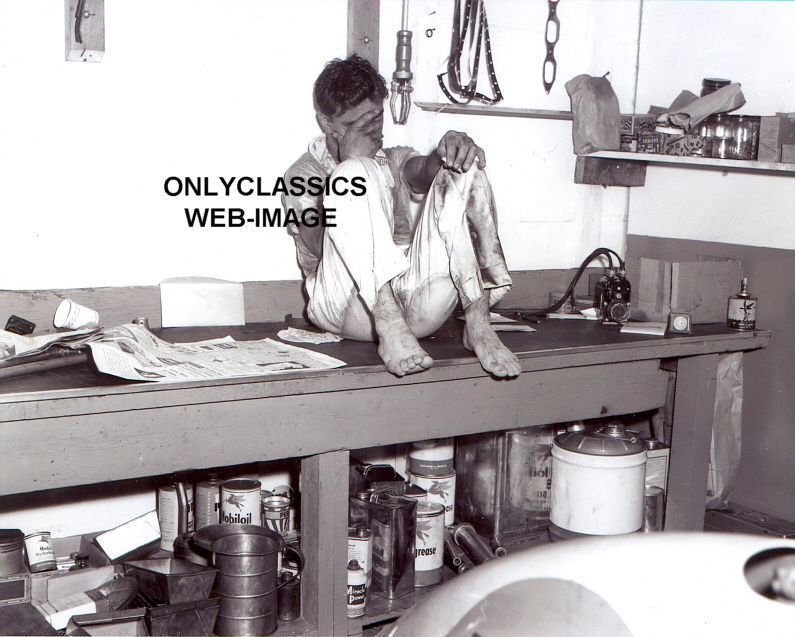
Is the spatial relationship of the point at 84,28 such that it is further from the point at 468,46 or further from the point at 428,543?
the point at 428,543

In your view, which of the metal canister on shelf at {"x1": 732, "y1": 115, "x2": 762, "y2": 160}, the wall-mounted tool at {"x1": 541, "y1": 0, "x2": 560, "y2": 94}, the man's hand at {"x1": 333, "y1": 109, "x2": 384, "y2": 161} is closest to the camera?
the man's hand at {"x1": 333, "y1": 109, "x2": 384, "y2": 161}

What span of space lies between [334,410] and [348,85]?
1130 mm

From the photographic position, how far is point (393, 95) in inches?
122

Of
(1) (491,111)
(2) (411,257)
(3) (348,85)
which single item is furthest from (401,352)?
(1) (491,111)

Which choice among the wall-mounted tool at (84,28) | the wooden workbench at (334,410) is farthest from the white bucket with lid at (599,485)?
the wall-mounted tool at (84,28)

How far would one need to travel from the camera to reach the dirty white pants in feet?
7.84

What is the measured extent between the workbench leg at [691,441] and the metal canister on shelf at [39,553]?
198 cm

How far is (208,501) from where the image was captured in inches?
102

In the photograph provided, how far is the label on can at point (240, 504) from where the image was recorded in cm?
254

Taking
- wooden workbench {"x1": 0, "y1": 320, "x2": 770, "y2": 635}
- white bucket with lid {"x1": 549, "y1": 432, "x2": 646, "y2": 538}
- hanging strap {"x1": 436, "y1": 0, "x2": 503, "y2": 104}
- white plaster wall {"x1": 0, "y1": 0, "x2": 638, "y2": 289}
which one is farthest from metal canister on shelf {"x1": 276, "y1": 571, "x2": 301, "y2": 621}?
hanging strap {"x1": 436, "y1": 0, "x2": 503, "y2": 104}

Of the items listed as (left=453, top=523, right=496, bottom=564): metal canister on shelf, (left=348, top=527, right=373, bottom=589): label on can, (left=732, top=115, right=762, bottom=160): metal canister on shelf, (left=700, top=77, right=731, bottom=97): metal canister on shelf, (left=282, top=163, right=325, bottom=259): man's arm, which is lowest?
(left=453, top=523, right=496, bottom=564): metal canister on shelf

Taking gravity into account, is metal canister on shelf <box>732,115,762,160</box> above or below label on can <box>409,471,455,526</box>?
above

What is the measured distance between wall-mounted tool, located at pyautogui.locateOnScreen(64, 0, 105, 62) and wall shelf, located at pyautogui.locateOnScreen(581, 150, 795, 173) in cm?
189

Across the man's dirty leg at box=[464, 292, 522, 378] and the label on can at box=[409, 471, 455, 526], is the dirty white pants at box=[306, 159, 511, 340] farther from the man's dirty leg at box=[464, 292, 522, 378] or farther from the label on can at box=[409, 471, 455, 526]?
the label on can at box=[409, 471, 455, 526]
